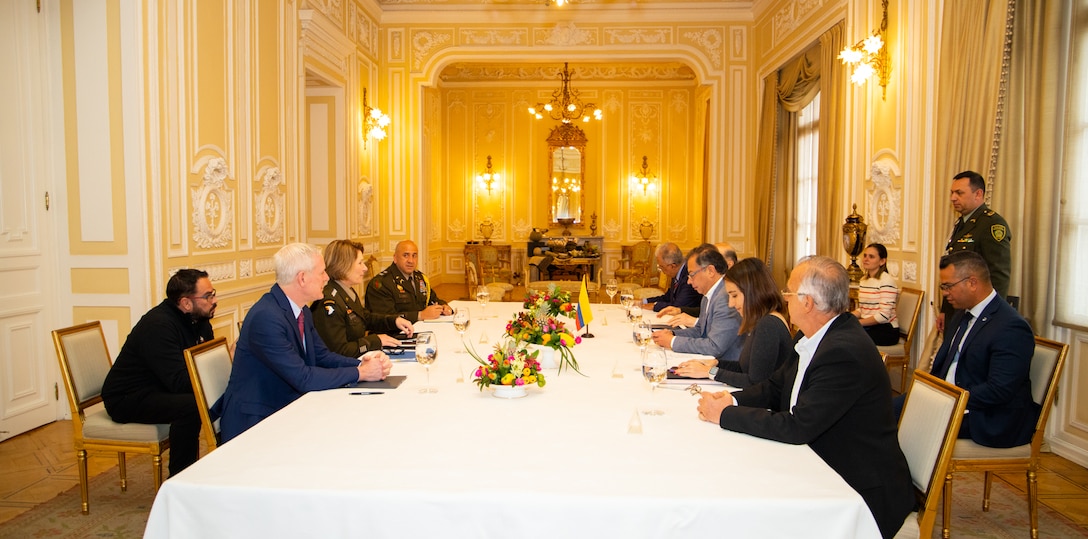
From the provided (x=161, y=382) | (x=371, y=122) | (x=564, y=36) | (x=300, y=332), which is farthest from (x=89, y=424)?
(x=564, y=36)

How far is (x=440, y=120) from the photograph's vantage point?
14695 millimetres

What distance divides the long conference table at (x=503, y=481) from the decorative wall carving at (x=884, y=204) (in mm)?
4356

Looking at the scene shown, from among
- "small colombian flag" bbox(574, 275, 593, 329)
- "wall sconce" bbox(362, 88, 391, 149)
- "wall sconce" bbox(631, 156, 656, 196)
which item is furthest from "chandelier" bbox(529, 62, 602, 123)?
"small colombian flag" bbox(574, 275, 593, 329)

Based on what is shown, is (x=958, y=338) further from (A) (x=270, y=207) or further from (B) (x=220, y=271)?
(A) (x=270, y=207)

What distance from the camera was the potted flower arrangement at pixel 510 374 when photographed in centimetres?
264

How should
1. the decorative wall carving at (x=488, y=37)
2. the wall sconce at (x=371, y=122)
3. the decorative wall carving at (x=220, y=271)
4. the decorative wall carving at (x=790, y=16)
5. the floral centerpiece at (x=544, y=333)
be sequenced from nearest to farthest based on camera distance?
the floral centerpiece at (x=544, y=333), the decorative wall carving at (x=220, y=271), the decorative wall carving at (x=790, y=16), the wall sconce at (x=371, y=122), the decorative wall carving at (x=488, y=37)

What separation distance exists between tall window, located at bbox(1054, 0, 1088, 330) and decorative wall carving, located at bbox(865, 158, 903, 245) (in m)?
1.40

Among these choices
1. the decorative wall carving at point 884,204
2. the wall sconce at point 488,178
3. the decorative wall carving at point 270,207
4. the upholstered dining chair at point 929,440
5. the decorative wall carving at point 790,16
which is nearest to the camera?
the upholstered dining chair at point 929,440

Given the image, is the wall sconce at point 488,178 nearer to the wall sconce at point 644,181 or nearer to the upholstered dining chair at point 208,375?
the wall sconce at point 644,181

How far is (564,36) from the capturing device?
33.2 feet

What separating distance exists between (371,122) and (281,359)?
7066mm

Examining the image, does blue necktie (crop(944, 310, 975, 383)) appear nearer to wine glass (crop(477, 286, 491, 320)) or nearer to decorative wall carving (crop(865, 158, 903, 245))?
decorative wall carving (crop(865, 158, 903, 245))

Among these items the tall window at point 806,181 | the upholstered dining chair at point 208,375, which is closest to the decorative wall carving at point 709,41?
the tall window at point 806,181

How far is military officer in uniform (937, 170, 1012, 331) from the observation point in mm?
4344
